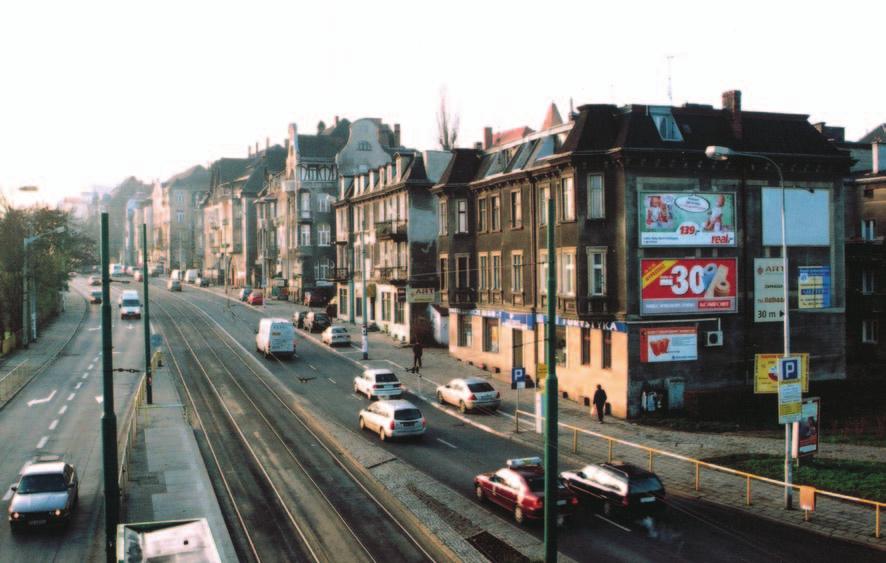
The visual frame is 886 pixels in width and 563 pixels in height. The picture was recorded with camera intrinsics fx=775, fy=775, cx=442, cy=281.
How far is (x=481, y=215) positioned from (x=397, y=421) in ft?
68.4

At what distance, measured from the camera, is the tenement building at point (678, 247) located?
35.8m

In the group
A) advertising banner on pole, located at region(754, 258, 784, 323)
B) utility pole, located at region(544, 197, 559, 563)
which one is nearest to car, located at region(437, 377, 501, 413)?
advertising banner on pole, located at region(754, 258, 784, 323)

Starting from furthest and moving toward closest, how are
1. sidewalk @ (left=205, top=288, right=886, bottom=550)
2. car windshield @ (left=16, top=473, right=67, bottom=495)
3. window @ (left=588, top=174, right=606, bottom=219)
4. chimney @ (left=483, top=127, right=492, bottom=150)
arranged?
chimney @ (left=483, top=127, right=492, bottom=150) < window @ (left=588, top=174, right=606, bottom=219) < car windshield @ (left=16, top=473, right=67, bottom=495) < sidewalk @ (left=205, top=288, right=886, bottom=550)

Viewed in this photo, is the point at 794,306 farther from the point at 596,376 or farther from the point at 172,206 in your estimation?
the point at 172,206

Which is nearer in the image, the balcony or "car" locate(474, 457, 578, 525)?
"car" locate(474, 457, 578, 525)

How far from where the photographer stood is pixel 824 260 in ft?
131

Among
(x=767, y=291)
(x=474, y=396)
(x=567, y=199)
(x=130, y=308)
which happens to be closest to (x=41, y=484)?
(x=474, y=396)

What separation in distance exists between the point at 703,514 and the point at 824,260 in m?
23.7

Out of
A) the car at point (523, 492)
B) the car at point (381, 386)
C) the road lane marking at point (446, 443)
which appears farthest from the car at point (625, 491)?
the car at point (381, 386)

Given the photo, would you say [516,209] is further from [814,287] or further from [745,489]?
[745,489]

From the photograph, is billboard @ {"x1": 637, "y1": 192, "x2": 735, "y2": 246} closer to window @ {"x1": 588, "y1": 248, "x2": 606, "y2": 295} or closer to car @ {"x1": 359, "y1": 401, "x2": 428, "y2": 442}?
window @ {"x1": 588, "y1": 248, "x2": 606, "y2": 295}

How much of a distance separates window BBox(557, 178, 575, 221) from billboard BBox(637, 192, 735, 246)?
3.17 m

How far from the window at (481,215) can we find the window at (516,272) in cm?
439

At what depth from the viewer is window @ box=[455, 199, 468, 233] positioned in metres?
50.2
